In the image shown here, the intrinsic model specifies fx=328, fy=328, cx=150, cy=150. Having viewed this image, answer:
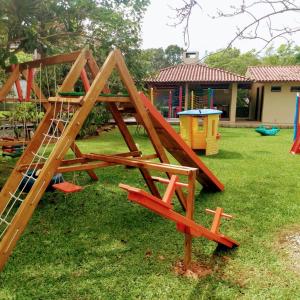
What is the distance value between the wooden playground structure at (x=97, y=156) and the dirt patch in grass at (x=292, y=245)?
2.07 feet

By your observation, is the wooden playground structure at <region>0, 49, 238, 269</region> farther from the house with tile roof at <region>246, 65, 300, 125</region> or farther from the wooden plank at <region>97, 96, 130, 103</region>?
the house with tile roof at <region>246, 65, 300, 125</region>

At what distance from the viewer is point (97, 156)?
15.8ft

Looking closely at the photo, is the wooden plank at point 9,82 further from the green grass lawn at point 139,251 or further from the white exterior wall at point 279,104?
the white exterior wall at point 279,104

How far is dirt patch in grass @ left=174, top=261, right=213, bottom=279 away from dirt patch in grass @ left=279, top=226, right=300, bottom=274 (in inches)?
35.9

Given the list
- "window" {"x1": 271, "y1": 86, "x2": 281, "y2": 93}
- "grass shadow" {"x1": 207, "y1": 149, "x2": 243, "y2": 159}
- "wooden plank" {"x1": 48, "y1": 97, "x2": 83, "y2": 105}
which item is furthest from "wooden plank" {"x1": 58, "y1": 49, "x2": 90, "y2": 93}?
"window" {"x1": 271, "y1": 86, "x2": 281, "y2": 93}

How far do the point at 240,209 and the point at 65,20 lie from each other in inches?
166

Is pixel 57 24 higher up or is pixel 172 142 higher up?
pixel 57 24

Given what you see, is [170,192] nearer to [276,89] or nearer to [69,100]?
[69,100]

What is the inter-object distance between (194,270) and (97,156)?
7.24ft

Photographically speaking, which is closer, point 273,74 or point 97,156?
point 97,156

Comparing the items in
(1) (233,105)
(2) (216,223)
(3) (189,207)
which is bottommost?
(2) (216,223)

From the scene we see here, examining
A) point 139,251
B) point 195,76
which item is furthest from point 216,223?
point 195,76

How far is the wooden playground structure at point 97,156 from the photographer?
2994mm

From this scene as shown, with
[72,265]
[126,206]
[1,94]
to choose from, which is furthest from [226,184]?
[1,94]
